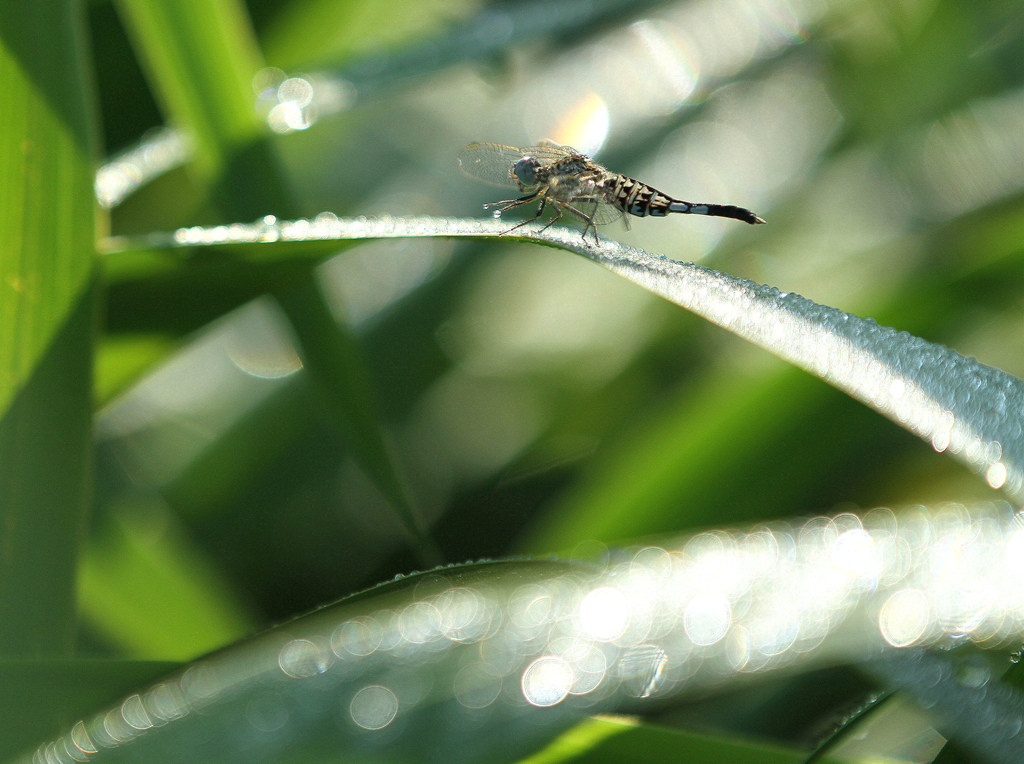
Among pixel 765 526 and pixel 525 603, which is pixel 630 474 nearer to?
pixel 765 526

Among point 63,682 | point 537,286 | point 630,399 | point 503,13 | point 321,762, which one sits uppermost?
point 503,13

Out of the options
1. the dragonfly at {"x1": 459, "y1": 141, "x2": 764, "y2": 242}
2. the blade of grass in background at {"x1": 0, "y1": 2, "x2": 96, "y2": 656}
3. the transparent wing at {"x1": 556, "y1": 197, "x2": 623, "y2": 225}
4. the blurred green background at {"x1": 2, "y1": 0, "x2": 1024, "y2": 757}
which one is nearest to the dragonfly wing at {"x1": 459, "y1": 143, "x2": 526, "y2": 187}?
the dragonfly at {"x1": 459, "y1": 141, "x2": 764, "y2": 242}

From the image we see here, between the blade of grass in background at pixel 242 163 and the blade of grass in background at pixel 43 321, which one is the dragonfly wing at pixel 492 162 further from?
the blade of grass in background at pixel 43 321

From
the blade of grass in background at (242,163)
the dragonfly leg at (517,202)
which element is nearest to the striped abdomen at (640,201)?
the dragonfly leg at (517,202)

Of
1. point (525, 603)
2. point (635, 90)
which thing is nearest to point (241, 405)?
point (525, 603)

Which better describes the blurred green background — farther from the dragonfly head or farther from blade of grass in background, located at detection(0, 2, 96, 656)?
the dragonfly head

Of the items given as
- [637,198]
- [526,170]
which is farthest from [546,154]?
[637,198]

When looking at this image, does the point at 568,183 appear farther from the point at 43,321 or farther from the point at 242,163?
the point at 43,321
